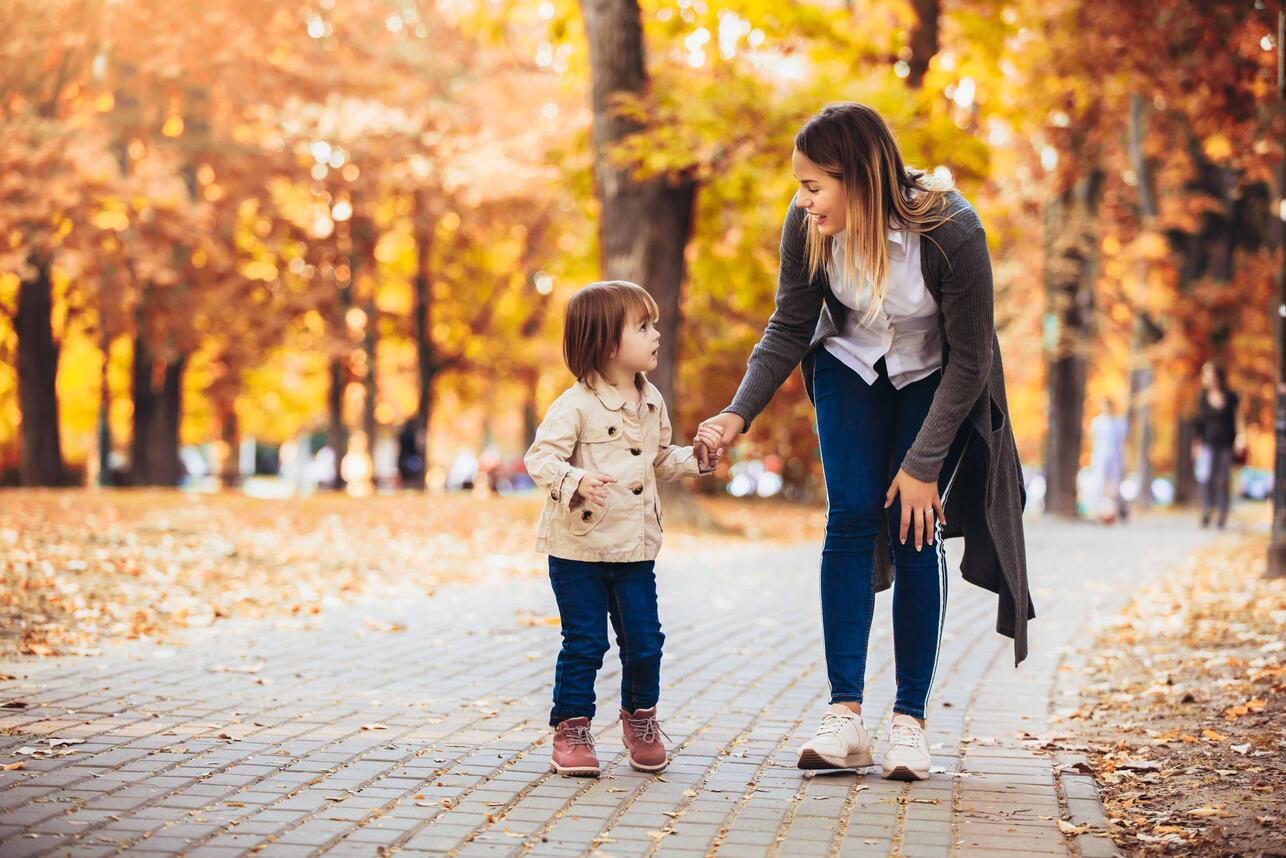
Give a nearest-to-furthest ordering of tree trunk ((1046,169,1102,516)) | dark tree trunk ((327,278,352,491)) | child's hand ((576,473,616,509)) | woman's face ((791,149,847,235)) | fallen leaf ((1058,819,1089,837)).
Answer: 1. fallen leaf ((1058,819,1089,837))
2. child's hand ((576,473,616,509))
3. woman's face ((791,149,847,235))
4. tree trunk ((1046,169,1102,516))
5. dark tree trunk ((327,278,352,491))

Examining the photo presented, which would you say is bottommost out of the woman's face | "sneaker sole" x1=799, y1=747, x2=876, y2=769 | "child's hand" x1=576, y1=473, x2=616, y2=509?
"sneaker sole" x1=799, y1=747, x2=876, y2=769

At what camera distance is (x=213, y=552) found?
11008mm

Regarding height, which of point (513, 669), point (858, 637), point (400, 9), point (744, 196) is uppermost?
point (400, 9)

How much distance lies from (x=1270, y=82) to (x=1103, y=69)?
179 cm

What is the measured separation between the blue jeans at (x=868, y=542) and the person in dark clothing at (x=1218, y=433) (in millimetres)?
14836

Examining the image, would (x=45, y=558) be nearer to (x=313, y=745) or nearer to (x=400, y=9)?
(x=313, y=745)

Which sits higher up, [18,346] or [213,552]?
[18,346]

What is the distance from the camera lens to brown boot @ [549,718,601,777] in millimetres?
4328

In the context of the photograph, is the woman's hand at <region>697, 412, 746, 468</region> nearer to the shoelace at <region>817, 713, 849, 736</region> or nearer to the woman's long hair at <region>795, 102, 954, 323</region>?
the woman's long hair at <region>795, 102, 954, 323</region>

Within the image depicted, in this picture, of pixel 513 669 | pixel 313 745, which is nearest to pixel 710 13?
pixel 513 669

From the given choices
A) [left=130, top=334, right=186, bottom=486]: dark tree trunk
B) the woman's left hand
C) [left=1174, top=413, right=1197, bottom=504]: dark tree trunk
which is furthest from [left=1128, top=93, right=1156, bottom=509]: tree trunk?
[left=130, top=334, right=186, bottom=486]: dark tree trunk

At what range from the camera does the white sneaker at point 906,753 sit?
14.2 feet

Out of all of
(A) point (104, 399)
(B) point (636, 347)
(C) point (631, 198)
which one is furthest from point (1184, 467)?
(B) point (636, 347)

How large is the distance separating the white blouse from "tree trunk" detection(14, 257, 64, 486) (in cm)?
1997
